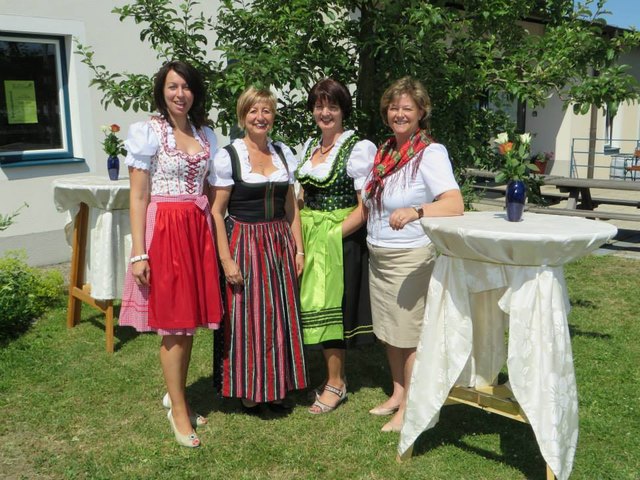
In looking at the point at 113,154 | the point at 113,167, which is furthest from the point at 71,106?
the point at 113,167

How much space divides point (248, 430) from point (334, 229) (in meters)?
1.08

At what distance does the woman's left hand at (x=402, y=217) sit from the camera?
277 cm

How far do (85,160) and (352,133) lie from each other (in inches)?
160

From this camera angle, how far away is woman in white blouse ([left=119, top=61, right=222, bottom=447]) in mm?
2973

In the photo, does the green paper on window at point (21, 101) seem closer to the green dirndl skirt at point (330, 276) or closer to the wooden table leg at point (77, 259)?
the wooden table leg at point (77, 259)

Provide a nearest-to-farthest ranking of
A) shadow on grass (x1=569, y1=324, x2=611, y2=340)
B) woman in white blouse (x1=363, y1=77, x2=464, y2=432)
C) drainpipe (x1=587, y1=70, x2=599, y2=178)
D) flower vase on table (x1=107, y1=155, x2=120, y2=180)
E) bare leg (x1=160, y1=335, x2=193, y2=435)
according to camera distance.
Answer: woman in white blouse (x1=363, y1=77, x2=464, y2=432), bare leg (x1=160, y1=335, x2=193, y2=435), flower vase on table (x1=107, y1=155, x2=120, y2=180), shadow on grass (x1=569, y1=324, x2=611, y2=340), drainpipe (x1=587, y1=70, x2=599, y2=178)

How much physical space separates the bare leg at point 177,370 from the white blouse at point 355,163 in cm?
102

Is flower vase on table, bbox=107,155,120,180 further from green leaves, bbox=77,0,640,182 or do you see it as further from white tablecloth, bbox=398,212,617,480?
white tablecloth, bbox=398,212,617,480

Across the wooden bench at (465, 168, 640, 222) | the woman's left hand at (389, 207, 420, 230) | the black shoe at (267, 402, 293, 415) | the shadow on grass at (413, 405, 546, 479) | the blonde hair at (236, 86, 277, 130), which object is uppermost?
the blonde hair at (236, 86, 277, 130)

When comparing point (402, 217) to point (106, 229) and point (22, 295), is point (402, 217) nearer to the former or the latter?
point (106, 229)

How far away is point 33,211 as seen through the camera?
6219 mm

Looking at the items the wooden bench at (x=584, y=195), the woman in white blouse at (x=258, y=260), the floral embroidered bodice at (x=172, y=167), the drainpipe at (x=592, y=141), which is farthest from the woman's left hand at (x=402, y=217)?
the drainpipe at (x=592, y=141)

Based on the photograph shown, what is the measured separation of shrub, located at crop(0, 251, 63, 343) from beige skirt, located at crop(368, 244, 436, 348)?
2801 millimetres

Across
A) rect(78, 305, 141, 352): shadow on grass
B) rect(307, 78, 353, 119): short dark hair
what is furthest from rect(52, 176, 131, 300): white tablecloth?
rect(307, 78, 353, 119): short dark hair
